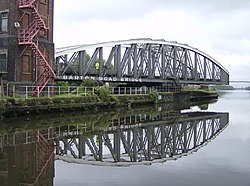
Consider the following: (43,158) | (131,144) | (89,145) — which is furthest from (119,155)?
(43,158)

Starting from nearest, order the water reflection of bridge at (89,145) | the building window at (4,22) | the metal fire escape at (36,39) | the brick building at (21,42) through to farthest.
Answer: the water reflection of bridge at (89,145) → the metal fire escape at (36,39) → the brick building at (21,42) → the building window at (4,22)

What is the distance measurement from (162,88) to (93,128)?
43.3 m

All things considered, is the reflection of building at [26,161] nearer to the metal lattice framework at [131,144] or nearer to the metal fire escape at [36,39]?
the metal lattice framework at [131,144]

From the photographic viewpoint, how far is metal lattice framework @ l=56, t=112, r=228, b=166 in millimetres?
14837

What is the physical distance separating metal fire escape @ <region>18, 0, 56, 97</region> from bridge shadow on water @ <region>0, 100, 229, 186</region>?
28.3 ft

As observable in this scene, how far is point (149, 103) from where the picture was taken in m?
52.2

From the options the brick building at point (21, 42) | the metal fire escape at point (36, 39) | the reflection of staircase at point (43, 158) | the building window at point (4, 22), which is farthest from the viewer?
the building window at point (4, 22)

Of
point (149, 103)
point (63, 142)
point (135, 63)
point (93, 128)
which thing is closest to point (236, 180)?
point (63, 142)

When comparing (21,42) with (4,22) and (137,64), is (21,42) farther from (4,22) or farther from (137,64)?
(137,64)

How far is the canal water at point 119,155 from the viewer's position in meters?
11.2

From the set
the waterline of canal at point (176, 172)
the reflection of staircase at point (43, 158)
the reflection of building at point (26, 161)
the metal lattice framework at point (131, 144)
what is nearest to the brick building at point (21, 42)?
the metal lattice framework at point (131, 144)

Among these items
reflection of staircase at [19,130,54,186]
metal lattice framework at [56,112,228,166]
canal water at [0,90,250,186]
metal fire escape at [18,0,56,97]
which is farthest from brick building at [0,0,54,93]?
reflection of staircase at [19,130,54,186]

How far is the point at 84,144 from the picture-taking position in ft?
58.2

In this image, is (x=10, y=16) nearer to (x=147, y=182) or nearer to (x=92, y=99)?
(x=92, y=99)
